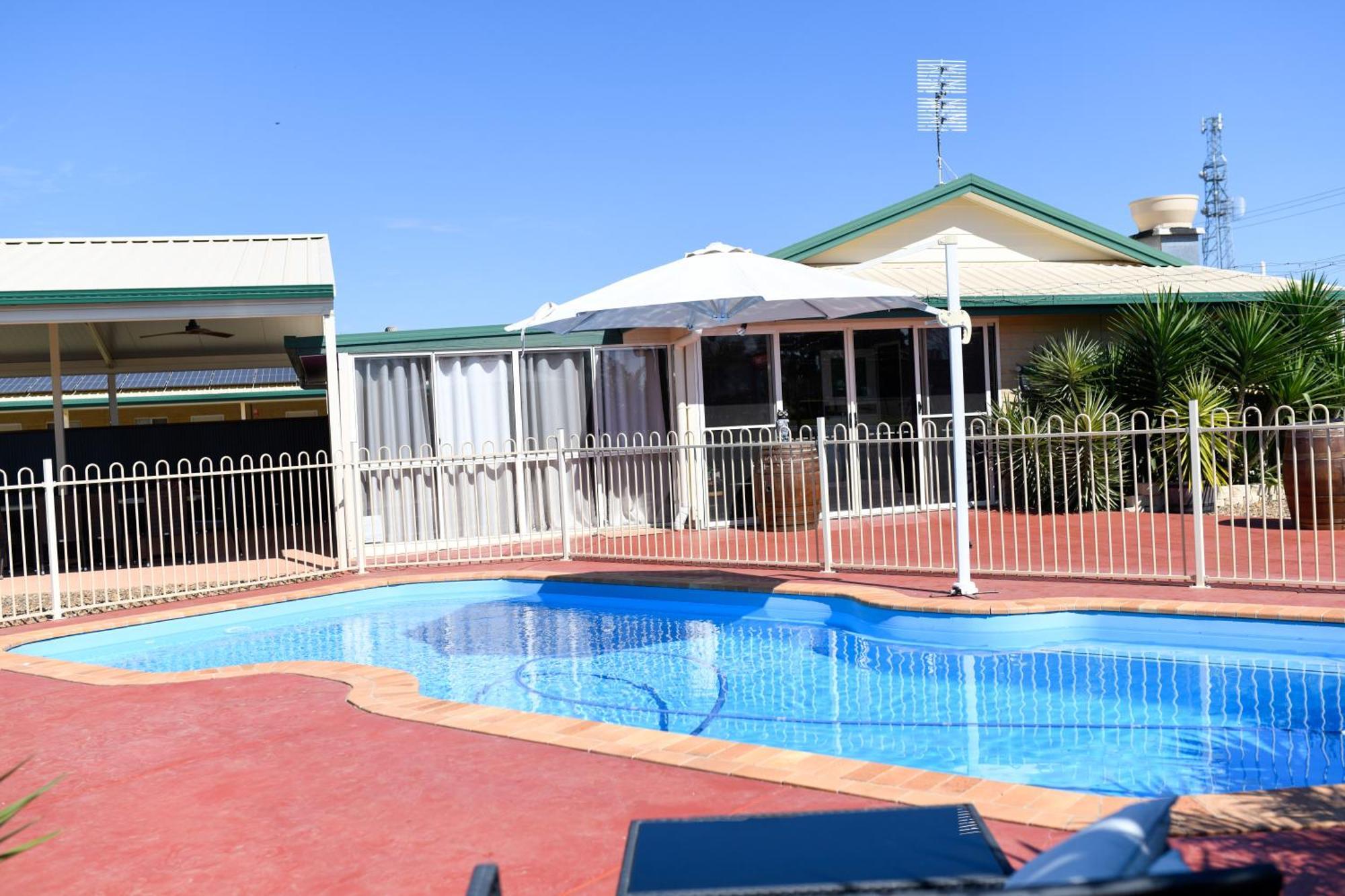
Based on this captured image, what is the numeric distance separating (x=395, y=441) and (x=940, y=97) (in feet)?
38.9

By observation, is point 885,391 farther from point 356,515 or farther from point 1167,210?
point 1167,210

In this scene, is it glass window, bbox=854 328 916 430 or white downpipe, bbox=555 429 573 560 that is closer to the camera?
white downpipe, bbox=555 429 573 560

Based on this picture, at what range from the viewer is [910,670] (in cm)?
710

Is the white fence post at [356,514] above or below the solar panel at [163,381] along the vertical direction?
below

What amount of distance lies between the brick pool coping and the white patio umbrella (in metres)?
1.18

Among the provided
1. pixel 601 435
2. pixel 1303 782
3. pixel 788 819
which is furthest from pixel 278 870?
pixel 601 435

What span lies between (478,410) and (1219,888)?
40.8ft

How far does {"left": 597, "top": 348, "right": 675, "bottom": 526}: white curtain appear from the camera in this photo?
1352 centimetres

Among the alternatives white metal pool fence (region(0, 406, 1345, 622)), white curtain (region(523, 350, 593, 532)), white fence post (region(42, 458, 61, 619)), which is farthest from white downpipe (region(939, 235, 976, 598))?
white fence post (region(42, 458, 61, 619))

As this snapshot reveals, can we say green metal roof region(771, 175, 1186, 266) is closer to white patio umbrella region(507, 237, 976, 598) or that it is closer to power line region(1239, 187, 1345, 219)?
white patio umbrella region(507, 237, 976, 598)

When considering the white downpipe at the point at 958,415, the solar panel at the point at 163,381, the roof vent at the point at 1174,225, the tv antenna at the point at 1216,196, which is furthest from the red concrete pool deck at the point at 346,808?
the tv antenna at the point at 1216,196

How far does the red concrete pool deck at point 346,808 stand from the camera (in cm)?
354

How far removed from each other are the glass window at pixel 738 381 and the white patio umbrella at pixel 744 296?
4.44m

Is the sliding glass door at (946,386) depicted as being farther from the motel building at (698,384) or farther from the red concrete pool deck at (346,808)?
the red concrete pool deck at (346,808)
